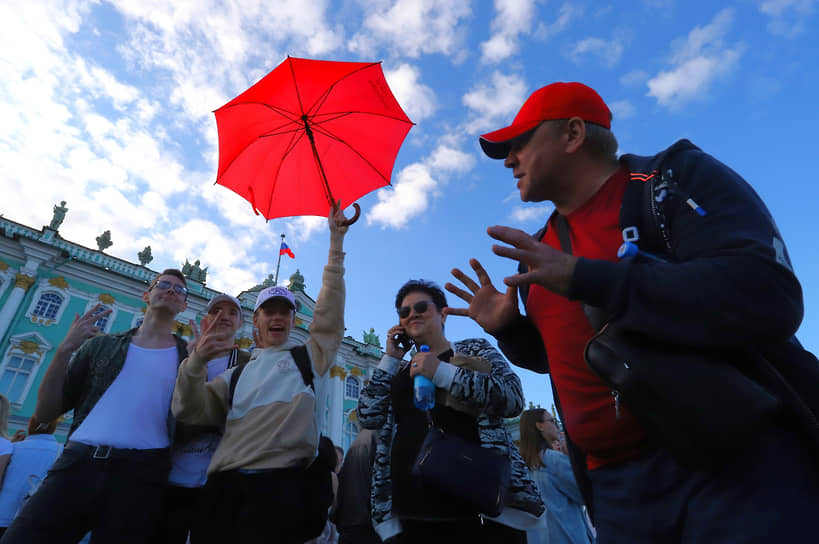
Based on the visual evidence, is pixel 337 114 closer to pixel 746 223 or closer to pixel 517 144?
pixel 517 144

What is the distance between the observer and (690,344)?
3.40 feet

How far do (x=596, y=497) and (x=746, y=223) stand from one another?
989 mm

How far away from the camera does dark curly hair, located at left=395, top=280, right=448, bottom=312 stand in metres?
3.52

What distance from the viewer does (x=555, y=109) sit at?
1818 mm

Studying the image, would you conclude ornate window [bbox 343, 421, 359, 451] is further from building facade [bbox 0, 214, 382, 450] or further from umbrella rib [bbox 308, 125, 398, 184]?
umbrella rib [bbox 308, 125, 398, 184]

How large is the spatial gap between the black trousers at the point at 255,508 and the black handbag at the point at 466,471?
784 mm

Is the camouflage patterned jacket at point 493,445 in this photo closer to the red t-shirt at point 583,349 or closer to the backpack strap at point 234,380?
the red t-shirt at point 583,349

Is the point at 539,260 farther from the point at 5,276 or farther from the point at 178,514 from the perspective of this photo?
the point at 5,276

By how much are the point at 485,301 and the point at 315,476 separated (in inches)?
68.1

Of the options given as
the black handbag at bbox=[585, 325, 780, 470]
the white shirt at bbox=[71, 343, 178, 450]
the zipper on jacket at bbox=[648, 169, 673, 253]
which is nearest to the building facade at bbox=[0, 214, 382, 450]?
the white shirt at bbox=[71, 343, 178, 450]

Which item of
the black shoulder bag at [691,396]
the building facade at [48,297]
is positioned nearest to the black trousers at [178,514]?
Answer: the black shoulder bag at [691,396]

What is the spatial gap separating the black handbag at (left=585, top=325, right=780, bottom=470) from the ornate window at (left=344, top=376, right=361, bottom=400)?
2666 centimetres

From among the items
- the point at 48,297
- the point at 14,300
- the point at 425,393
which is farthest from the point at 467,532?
the point at 48,297

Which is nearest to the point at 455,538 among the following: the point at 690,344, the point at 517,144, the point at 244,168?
the point at 690,344
